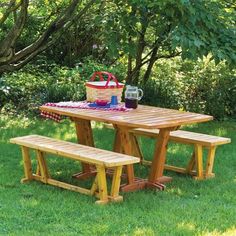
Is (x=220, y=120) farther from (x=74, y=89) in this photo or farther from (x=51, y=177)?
(x=51, y=177)

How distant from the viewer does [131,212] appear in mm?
5141

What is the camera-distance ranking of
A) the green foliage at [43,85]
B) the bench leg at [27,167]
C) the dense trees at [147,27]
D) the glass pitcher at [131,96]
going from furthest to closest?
1. the green foliage at [43,85]
2. the dense trees at [147,27]
3. the glass pitcher at [131,96]
4. the bench leg at [27,167]

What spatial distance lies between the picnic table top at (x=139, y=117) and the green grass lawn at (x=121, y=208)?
721 mm

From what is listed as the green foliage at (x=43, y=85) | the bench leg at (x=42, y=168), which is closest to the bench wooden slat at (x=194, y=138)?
the bench leg at (x=42, y=168)

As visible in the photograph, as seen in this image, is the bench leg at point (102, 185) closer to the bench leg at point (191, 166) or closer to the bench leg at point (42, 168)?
the bench leg at point (42, 168)

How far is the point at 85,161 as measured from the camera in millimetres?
5539

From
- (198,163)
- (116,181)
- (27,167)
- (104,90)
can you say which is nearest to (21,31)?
(104,90)

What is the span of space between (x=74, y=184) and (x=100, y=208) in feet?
3.62

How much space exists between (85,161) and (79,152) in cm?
18

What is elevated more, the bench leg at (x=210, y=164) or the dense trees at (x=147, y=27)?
the dense trees at (x=147, y=27)

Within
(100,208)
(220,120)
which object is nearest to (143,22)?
(220,120)

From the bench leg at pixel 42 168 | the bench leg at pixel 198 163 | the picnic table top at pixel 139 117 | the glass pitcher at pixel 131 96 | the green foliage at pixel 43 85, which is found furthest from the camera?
the green foliage at pixel 43 85

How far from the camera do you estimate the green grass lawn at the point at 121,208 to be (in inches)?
184

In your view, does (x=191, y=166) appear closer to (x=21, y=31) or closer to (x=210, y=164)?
(x=210, y=164)
